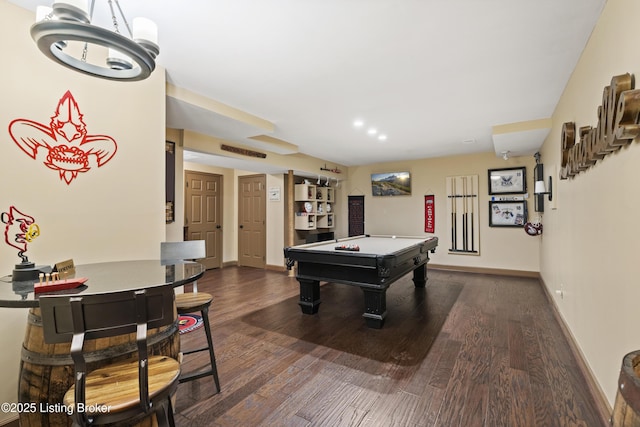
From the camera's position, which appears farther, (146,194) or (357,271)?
(357,271)

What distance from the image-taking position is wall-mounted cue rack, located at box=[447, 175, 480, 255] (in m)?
6.07

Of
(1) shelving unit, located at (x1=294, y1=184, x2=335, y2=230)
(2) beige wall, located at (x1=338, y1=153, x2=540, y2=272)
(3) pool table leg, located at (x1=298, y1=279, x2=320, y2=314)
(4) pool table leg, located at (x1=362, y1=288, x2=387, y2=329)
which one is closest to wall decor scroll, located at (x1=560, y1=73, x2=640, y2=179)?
(4) pool table leg, located at (x1=362, y1=288, x2=387, y2=329)

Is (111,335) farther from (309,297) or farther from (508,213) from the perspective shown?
(508,213)

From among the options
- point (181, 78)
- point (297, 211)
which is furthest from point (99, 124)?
point (297, 211)

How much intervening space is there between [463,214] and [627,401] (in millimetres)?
6123

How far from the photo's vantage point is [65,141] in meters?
2.02

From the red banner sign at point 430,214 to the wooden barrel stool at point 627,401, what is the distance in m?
6.12

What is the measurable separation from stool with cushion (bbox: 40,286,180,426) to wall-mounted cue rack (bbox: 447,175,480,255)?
618 centimetres

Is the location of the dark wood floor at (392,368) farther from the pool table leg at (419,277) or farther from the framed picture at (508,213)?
the framed picture at (508,213)

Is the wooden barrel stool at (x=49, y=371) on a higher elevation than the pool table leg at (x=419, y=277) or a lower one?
higher

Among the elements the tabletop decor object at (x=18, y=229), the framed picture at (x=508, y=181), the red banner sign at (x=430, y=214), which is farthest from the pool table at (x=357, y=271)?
the framed picture at (x=508, y=181)

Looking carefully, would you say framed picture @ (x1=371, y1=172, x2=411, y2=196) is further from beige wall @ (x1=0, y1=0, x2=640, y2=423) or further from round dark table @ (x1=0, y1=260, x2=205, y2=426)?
round dark table @ (x1=0, y1=260, x2=205, y2=426)

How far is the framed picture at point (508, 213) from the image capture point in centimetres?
564

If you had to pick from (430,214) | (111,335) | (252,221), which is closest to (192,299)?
(111,335)
